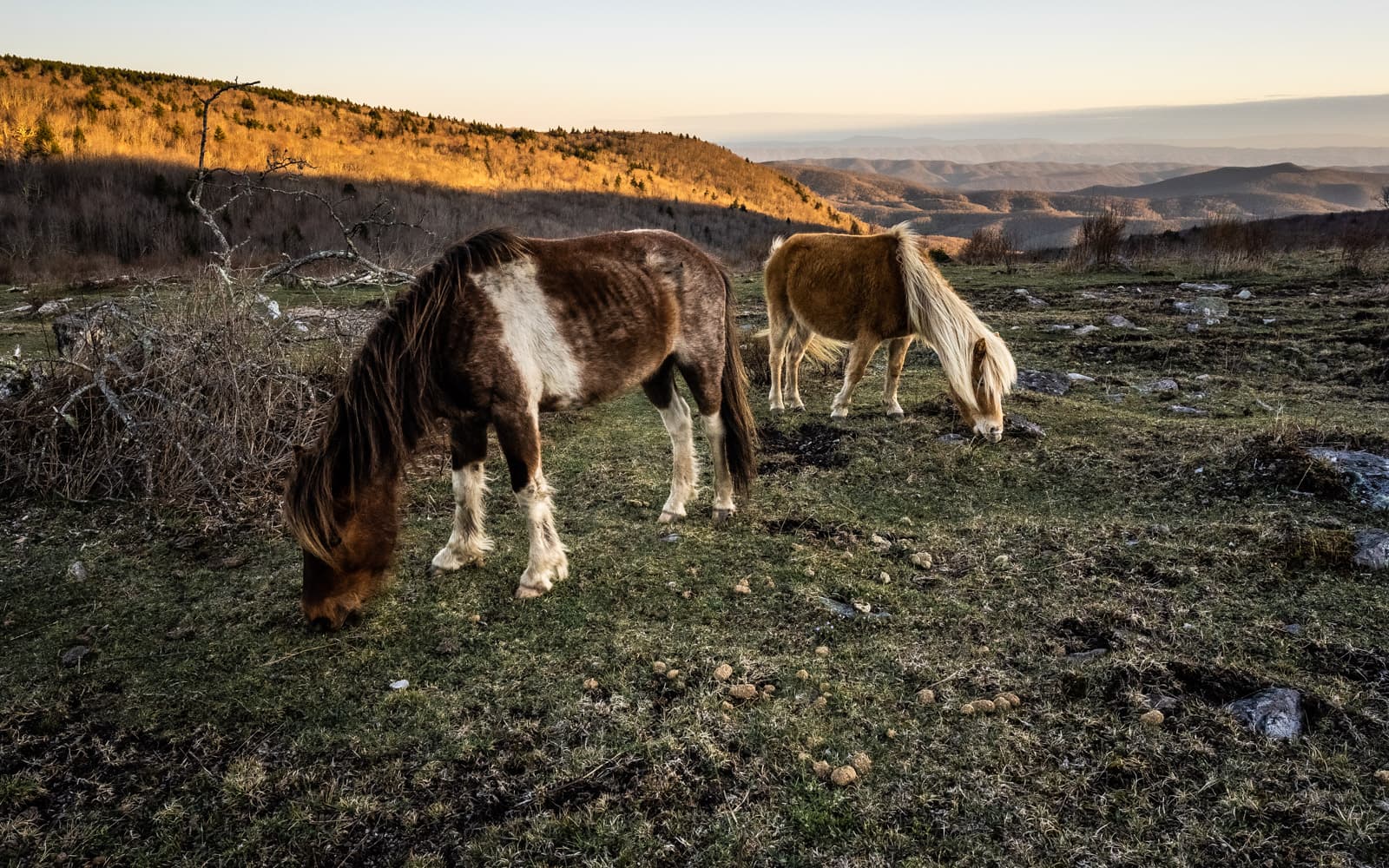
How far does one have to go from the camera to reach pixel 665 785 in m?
2.33

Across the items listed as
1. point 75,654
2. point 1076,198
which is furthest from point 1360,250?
point 1076,198

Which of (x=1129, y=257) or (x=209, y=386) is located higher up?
(x=1129, y=257)

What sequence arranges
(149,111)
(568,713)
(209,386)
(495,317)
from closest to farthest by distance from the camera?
(568,713) → (495,317) → (209,386) → (149,111)

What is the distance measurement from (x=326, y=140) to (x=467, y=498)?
121 ft

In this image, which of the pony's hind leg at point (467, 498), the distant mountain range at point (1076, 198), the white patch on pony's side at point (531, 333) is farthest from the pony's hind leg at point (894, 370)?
the distant mountain range at point (1076, 198)

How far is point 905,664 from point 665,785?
119 cm

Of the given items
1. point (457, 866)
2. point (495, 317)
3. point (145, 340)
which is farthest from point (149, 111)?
point (457, 866)

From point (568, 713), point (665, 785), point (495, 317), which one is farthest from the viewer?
point (495, 317)

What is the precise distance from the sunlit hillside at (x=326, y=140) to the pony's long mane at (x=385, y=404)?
20326 millimetres

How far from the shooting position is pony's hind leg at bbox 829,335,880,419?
6477 mm

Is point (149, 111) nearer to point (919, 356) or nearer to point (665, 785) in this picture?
point (919, 356)

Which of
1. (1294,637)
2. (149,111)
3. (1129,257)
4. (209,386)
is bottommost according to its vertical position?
(1294,637)

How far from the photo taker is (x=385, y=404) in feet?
10.2

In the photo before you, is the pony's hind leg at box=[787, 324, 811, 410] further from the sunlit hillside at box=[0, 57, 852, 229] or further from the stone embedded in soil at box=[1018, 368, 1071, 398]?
the sunlit hillside at box=[0, 57, 852, 229]
